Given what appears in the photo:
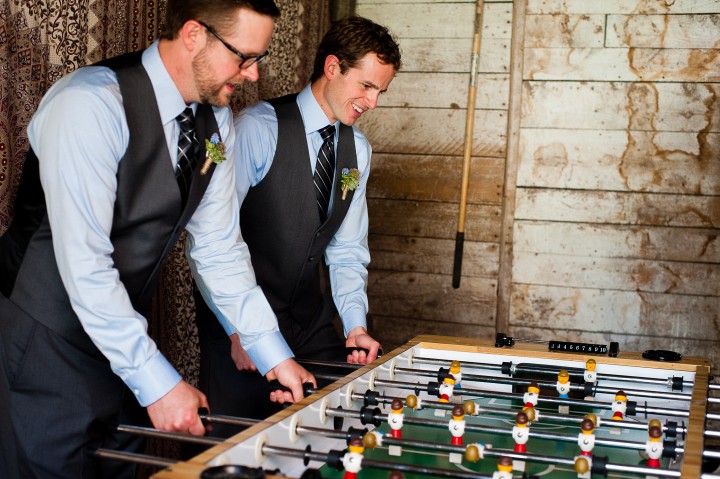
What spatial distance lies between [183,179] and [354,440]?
2.79ft

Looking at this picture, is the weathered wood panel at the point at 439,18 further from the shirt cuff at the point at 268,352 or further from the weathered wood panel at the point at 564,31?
the shirt cuff at the point at 268,352

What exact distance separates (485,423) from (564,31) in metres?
2.75

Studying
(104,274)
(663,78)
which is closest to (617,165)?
(663,78)

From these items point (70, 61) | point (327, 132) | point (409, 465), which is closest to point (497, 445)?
point (409, 465)

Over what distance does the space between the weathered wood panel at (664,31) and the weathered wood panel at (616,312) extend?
1242mm

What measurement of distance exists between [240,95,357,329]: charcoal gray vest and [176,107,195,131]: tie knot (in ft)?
2.11

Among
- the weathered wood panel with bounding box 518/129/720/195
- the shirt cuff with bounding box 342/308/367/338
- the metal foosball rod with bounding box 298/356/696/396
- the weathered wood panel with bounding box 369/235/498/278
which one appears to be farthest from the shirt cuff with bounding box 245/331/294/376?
the weathered wood panel with bounding box 518/129/720/195

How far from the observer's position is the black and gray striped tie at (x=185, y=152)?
2043mm

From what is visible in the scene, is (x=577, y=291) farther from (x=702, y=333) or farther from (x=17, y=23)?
(x=17, y=23)

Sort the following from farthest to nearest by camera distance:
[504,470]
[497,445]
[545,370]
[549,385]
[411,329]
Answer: [411,329] < [545,370] < [549,385] < [497,445] < [504,470]

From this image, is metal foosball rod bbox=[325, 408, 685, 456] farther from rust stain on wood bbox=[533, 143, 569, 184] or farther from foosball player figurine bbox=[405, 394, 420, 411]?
rust stain on wood bbox=[533, 143, 569, 184]

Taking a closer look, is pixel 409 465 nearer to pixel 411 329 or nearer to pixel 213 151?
pixel 213 151

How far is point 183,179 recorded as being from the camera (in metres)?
2.04

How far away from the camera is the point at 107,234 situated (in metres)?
1.83
